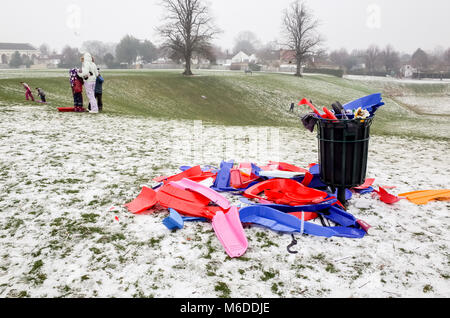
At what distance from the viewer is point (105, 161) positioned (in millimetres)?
6238

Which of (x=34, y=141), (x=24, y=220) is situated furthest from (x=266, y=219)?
(x=34, y=141)

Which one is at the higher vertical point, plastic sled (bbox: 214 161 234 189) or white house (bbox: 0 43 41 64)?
white house (bbox: 0 43 41 64)

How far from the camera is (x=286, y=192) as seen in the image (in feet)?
14.7

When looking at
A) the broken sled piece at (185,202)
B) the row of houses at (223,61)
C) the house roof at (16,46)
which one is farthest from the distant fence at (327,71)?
the house roof at (16,46)

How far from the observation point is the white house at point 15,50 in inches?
5151

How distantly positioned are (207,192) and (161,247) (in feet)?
4.35

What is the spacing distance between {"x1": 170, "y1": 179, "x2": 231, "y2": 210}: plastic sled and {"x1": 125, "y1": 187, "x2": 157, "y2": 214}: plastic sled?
0.39m

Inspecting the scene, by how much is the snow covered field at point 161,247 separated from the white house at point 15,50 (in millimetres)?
155639

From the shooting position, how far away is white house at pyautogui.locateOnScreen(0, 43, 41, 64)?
429ft

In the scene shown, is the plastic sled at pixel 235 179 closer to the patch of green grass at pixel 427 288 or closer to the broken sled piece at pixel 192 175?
the broken sled piece at pixel 192 175

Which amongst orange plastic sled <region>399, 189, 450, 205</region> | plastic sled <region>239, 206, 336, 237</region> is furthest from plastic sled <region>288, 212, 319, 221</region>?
orange plastic sled <region>399, 189, 450, 205</region>

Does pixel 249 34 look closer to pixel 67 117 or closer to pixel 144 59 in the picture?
pixel 144 59

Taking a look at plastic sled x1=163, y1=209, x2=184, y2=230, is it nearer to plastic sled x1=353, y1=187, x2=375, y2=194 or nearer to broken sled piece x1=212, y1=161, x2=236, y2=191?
broken sled piece x1=212, y1=161, x2=236, y2=191
